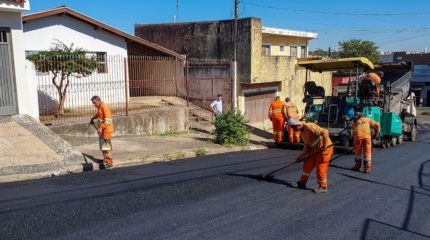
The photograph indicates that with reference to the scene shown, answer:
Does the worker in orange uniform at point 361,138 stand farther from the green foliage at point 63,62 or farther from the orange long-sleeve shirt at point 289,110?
the green foliage at point 63,62

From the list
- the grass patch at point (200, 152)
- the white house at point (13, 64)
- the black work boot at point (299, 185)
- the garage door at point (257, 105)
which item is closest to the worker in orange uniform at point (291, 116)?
the grass patch at point (200, 152)

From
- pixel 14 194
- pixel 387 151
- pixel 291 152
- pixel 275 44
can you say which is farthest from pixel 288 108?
pixel 275 44

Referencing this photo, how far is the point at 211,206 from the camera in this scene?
6.54m

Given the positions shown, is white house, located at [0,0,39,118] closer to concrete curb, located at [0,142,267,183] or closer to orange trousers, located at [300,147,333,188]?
concrete curb, located at [0,142,267,183]

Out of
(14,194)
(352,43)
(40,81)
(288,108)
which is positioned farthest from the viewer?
(352,43)

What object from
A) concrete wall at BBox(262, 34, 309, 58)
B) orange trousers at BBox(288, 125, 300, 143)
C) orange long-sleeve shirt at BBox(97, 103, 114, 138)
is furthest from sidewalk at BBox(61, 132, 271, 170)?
concrete wall at BBox(262, 34, 309, 58)

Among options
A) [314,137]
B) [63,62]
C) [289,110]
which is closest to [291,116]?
[289,110]

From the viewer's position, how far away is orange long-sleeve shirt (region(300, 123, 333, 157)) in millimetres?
7289

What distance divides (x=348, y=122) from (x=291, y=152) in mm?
1819

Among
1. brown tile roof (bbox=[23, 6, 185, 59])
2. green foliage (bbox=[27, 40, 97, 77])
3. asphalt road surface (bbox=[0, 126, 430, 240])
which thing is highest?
brown tile roof (bbox=[23, 6, 185, 59])

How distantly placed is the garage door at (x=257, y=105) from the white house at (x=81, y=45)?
4567mm

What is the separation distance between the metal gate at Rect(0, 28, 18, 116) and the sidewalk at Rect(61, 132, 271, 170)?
1682mm

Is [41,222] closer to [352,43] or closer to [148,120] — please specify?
[148,120]

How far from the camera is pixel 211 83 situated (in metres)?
18.4
